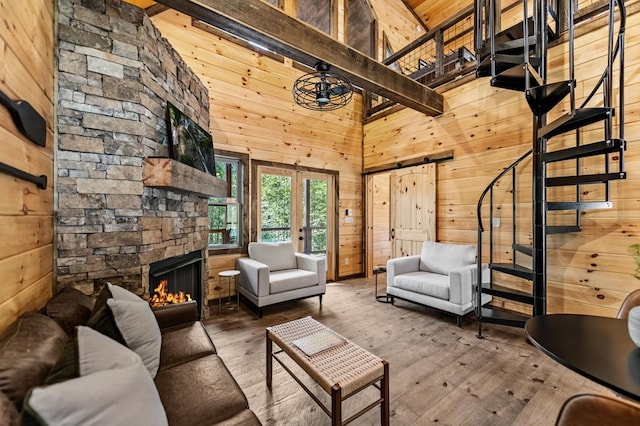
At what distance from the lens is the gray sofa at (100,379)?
0.71 metres

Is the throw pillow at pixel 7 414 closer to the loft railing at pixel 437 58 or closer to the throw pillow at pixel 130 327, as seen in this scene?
the throw pillow at pixel 130 327

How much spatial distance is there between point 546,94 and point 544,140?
0.48m

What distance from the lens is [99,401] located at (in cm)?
74

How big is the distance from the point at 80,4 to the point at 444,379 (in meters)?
3.85

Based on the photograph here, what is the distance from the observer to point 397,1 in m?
5.95

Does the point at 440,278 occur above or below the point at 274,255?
below

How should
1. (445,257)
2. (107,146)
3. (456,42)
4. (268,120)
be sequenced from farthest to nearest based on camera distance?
(456,42) < (268,120) < (445,257) < (107,146)

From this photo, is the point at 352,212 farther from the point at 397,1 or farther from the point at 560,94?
the point at 397,1

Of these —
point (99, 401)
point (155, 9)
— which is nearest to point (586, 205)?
point (99, 401)

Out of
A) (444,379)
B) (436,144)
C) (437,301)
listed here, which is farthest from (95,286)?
(436,144)

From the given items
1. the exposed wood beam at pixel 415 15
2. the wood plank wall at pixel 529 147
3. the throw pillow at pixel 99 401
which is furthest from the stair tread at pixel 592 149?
the exposed wood beam at pixel 415 15

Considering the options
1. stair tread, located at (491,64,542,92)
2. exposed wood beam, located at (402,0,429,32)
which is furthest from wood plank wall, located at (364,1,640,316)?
exposed wood beam, located at (402,0,429,32)

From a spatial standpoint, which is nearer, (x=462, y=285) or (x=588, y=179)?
(x=588, y=179)

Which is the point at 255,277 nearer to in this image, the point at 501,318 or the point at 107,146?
the point at 107,146
